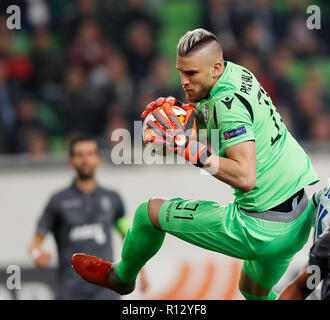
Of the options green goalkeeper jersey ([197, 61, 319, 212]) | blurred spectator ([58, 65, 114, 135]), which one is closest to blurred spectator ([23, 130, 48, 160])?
blurred spectator ([58, 65, 114, 135])

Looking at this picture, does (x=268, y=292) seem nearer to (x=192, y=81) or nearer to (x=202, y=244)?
(x=202, y=244)

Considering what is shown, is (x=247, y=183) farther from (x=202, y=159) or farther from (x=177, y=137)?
(x=177, y=137)

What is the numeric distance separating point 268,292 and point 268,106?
1.48m

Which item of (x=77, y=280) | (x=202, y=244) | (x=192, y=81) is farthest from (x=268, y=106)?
(x=77, y=280)

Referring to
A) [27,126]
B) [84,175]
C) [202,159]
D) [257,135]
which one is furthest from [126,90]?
[202,159]

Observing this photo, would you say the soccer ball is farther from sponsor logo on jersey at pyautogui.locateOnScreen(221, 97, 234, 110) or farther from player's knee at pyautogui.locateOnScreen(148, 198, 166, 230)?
player's knee at pyautogui.locateOnScreen(148, 198, 166, 230)

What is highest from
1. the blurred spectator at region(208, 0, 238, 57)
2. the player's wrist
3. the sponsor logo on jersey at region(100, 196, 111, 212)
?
the blurred spectator at region(208, 0, 238, 57)

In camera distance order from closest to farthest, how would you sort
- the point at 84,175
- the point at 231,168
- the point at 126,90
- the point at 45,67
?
1. the point at 231,168
2. the point at 84,175
3. the point at 126,90
4. the point at 45,67

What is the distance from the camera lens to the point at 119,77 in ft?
37.1

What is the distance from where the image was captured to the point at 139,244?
18.3 ft

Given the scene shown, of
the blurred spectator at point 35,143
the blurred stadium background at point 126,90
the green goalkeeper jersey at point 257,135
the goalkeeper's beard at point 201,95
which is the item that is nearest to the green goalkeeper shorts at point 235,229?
the green goalkeeper jersey at point 257,135

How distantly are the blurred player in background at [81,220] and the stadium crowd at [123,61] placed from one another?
264cm

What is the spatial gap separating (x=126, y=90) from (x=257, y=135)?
6113 mm

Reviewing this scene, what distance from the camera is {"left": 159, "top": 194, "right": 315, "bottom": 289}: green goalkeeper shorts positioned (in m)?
5.29
